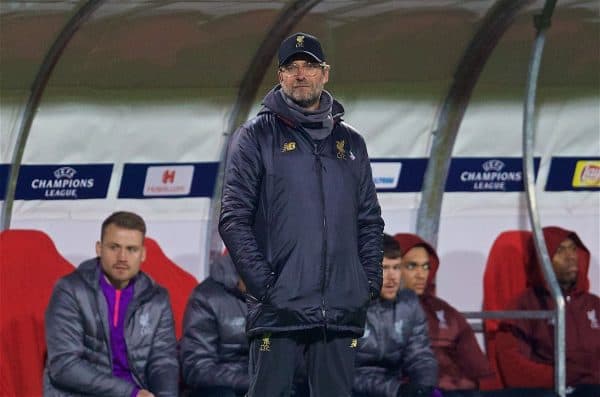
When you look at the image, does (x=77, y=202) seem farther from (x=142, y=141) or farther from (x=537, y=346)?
(x=537, y=346)

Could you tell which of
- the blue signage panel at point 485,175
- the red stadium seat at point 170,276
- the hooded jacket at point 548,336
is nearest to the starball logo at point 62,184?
the red stadium seat at point 170,276

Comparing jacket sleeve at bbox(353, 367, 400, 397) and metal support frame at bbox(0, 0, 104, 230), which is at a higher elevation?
metal support frame at bbox(0, 0, 104, 230)

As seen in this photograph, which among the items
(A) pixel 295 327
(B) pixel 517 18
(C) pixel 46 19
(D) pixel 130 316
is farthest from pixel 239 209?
(B) pixel 517 18

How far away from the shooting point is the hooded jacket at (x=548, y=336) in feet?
26.0

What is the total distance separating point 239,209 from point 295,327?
1.44ft

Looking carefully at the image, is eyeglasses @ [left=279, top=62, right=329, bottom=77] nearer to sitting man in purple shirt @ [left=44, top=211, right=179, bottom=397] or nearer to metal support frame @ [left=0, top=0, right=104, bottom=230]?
sitting man in purple shirt @ [left=44, top=211, right=179, bottom=397]

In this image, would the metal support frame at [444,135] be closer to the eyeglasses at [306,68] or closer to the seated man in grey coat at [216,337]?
the seated man in grey coat at [216,337]

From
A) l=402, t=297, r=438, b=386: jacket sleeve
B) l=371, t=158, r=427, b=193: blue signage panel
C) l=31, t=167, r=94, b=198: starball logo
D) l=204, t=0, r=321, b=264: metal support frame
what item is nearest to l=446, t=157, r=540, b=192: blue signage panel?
l=371, t=158, r=427, b=193: blue signage panel

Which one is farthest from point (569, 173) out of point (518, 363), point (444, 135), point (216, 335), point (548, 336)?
point (216, 335)

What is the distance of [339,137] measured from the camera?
16.2ft

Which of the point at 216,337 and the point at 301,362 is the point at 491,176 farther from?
the point at 301,362

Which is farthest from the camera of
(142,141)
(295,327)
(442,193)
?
(442,193)

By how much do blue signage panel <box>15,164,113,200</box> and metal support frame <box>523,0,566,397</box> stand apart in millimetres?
2298

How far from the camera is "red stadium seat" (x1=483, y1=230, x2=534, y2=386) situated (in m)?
8.27
